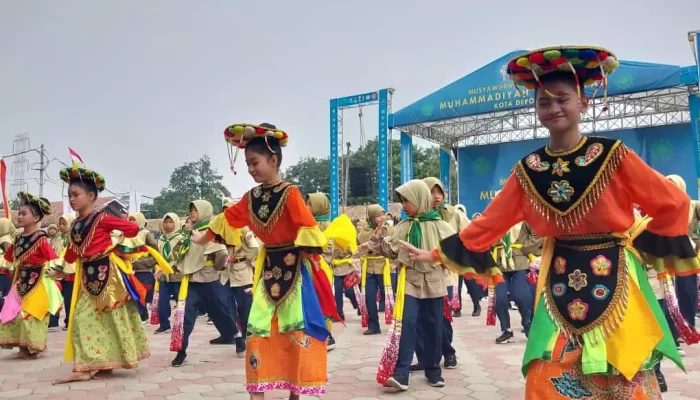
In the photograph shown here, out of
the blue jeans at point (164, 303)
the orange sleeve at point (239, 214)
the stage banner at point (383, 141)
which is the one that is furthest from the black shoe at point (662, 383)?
the stage banner at point (383, 141)

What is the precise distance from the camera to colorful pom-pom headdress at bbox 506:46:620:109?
2602 millimetres

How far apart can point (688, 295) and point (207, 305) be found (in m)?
5.20

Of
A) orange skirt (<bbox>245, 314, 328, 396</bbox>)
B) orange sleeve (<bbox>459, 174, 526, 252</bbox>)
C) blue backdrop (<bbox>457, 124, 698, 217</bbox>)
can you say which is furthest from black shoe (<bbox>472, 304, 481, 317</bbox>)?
blue backdrop (<bbox>457, 124, 698, 217</bbox>)

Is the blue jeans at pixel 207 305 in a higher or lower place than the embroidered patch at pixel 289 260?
lower

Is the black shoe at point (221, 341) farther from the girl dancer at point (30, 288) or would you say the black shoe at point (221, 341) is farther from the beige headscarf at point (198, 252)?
the girl dancer at point (30, 288)

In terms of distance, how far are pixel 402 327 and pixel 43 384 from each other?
3.41 meters

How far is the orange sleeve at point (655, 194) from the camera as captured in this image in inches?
101

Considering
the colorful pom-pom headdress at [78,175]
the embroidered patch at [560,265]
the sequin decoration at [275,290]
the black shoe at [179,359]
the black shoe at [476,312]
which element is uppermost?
the colorful pom-pom headdress at [78,175]

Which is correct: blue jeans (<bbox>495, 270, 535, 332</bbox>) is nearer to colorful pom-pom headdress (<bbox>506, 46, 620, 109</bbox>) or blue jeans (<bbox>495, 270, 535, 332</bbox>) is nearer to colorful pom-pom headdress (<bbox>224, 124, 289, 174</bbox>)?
colorful pom-pom headdress (<bbox>224, 124, 289, 174</bbox>)

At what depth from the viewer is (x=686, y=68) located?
1614 centimetres

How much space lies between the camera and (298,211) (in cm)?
418

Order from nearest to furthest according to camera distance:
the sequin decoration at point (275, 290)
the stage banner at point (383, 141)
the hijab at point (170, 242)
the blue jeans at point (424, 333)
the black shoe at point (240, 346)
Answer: the sequin decoration at point (275, 290), the blue jeans at point (424, 333), the black shoe at point (240, 346), the hijab at point (170, 242), the stage banner at point (383, 141)

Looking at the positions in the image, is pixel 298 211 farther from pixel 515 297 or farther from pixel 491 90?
pixel 491 90

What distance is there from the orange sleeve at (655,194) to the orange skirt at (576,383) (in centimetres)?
66
